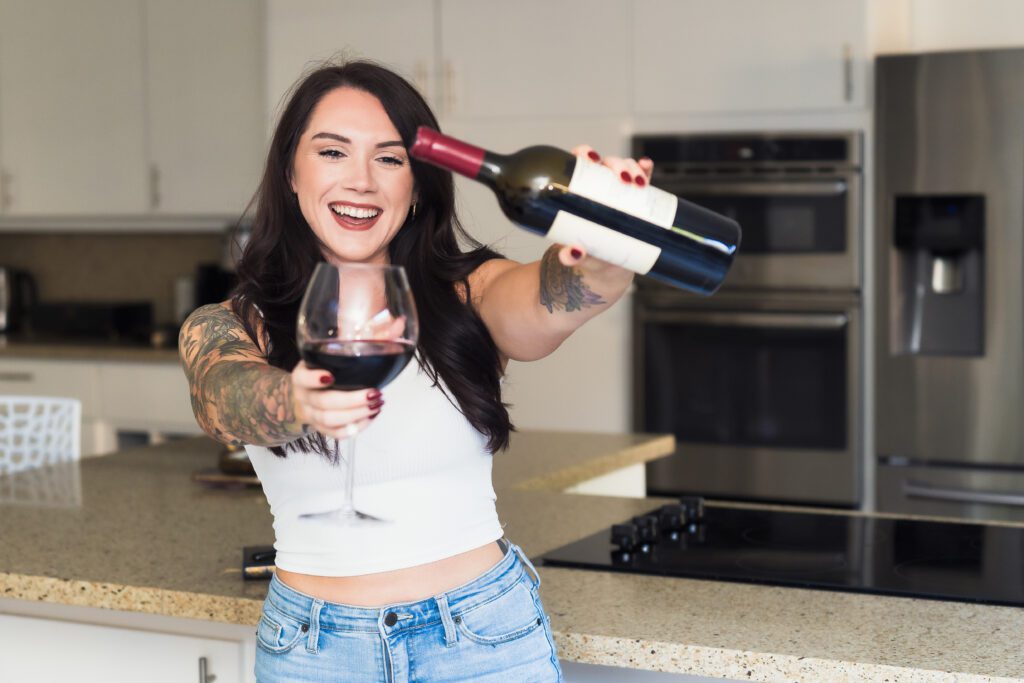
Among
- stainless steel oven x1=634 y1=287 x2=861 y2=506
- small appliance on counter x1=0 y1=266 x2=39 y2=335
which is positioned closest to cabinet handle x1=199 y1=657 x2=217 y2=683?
stainless steel oven x1=634 y1=287 x2=861 y2=506

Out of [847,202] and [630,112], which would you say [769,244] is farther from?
[630,112]

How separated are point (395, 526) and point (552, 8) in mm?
2557

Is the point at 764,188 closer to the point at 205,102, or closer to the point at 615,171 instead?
the point at 205,102

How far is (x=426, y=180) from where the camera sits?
1301 millimetres

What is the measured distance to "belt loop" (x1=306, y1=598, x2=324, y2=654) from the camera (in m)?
1.17

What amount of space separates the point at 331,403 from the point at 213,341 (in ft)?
0.96

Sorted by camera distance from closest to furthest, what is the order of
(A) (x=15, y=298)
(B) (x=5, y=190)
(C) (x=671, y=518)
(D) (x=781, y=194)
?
(C) (x=671, y=518) → (D) (x=781, y=194) → (B) (x=5, y=190) → (A) (x=15, y=298)

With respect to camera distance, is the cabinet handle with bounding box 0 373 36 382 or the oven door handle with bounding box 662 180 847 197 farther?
the cabinet handle with bounding box 0 373 36 382

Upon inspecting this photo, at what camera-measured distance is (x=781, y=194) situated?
3281 mm

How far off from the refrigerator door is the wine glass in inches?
100

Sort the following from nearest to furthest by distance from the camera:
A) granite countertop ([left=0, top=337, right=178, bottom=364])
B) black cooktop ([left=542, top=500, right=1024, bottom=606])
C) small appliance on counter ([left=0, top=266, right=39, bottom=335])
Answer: black cooktop ([left=542, top=500, right=1024, bottom=606])
granite countertop ([left=0, top=337, right=178, bottom=364])
small appliance on counter ([left=0, top=266, right=39, bottom=335])

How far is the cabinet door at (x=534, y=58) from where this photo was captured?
3.45 metres

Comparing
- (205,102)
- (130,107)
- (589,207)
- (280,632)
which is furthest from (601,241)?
(130,107)

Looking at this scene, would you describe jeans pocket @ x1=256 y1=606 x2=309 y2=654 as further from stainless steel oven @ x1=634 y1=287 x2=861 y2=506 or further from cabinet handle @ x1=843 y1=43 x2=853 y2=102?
cabinet handle @ x1=843 y1=43 x2=853 y2=102
